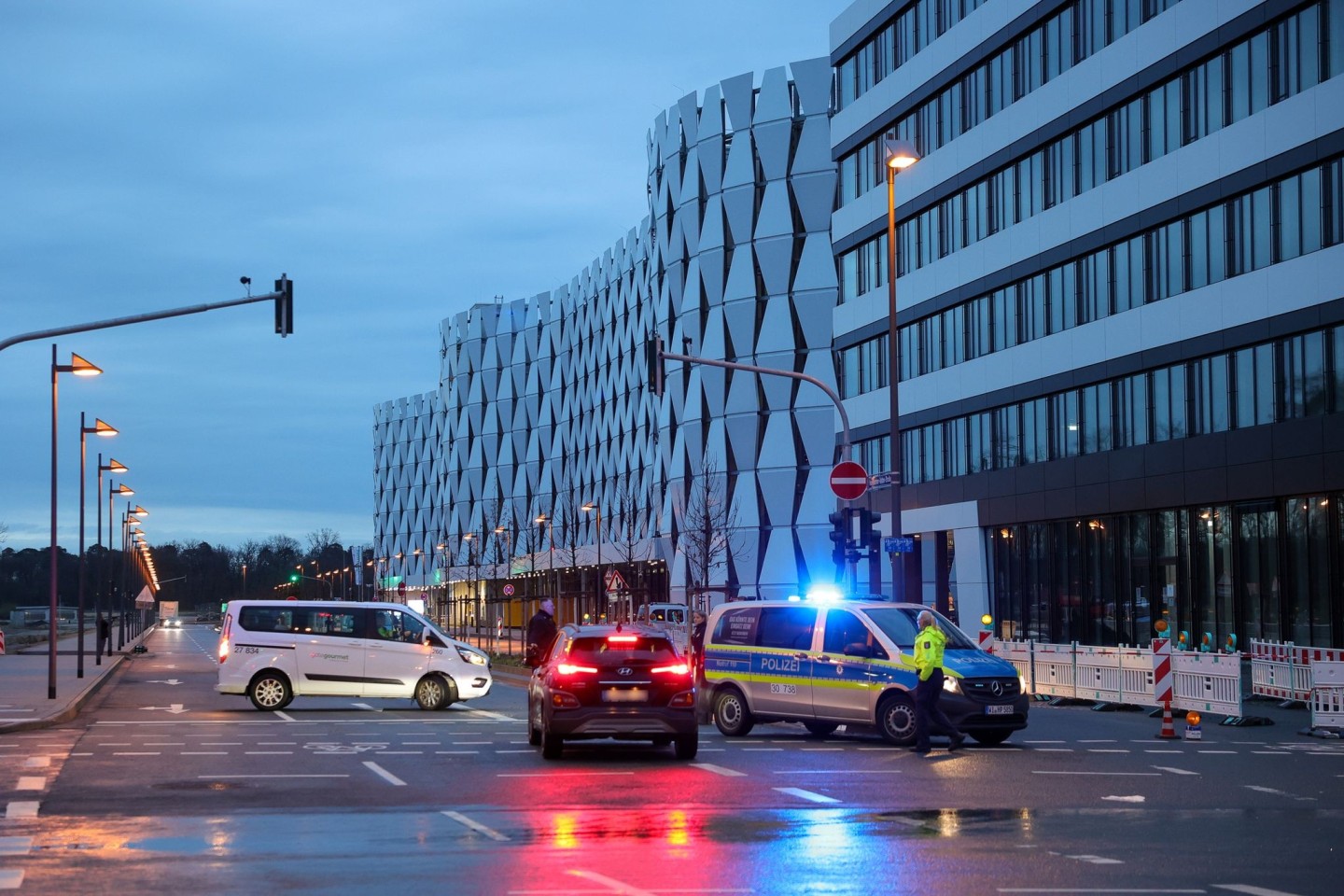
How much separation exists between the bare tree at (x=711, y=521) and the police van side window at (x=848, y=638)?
58285 mm

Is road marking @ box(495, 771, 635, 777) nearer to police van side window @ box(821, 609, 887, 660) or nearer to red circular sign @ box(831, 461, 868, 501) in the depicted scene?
police van side window @ box(821, 609, 887, 660)

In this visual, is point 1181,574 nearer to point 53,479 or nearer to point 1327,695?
point 1327,695

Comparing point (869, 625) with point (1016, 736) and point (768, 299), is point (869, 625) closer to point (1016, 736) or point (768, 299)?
point (1016, 736)

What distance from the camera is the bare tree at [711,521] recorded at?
8481cm

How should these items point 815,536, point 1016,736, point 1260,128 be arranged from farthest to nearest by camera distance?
point 815,536 → point 1260,128 → point 1016,736

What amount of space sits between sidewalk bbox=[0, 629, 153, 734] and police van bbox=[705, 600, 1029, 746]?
10.8 meters

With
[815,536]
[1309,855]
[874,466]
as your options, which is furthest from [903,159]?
[815,536]

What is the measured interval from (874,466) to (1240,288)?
23433 mm

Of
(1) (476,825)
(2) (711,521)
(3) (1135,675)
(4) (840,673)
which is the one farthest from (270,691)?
(2) (711,521)

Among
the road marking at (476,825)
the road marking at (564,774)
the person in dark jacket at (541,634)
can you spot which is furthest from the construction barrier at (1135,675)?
the road marking at (476,825)

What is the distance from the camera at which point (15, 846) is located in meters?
12.8

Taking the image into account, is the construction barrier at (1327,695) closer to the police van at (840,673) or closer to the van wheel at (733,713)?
the police van at (840,673)

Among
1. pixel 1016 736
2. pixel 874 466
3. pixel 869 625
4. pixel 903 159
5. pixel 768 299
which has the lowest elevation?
pixel 1016 736

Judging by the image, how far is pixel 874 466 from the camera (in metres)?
63.3
